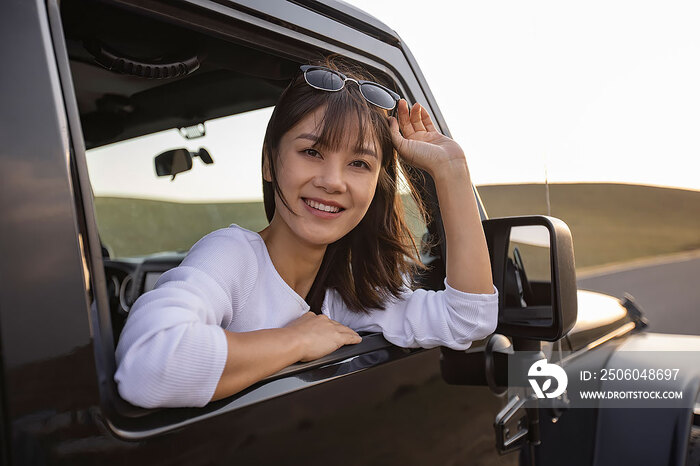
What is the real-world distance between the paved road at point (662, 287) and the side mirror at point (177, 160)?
851 cm

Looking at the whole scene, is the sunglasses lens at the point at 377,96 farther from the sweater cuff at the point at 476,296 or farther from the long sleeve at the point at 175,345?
Answer: the long sleeve at the point at 175,345

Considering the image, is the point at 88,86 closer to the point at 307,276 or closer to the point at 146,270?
the point at 307,276

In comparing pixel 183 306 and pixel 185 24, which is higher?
pixel 185 24

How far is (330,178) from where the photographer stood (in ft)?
4.59

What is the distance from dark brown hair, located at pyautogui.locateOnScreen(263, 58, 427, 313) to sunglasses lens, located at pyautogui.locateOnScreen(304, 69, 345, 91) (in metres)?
0.04

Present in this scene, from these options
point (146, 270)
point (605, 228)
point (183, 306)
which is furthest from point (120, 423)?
point (605, 228)

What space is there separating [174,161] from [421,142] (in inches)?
59.3

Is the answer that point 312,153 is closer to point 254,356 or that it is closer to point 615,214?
point 254,356

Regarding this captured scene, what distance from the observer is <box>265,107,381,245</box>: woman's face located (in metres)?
1.42

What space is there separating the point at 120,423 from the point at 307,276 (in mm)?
826

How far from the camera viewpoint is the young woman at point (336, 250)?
1174 mm

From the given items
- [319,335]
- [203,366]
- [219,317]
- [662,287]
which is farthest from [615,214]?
[203,366]

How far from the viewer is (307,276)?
1.63 m

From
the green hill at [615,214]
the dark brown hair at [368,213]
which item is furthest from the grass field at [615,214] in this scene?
the dark brown hair at [368,213]
